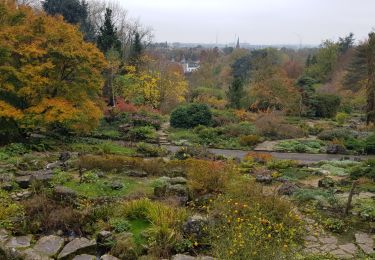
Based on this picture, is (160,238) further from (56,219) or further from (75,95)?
(75,95)

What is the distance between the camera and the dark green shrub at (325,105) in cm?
3275

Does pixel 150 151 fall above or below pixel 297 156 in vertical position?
above

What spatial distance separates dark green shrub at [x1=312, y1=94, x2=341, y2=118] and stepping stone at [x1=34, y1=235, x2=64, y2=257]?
2803cm

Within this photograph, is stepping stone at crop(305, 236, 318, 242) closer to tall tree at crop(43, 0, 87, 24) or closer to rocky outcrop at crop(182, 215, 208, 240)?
rocky outcrop at crop(182, 215, 208, 240)

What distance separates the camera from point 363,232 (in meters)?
9.18

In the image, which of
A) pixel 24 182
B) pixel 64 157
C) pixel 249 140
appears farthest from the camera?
pixel 249 140

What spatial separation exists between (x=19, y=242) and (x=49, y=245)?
2.15ft

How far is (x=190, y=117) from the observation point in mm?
26844

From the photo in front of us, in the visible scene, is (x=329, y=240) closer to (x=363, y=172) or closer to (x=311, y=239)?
(x=311, y=239)

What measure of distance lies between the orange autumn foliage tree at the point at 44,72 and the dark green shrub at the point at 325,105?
19.4 meters

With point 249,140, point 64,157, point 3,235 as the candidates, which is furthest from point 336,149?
point 3,235

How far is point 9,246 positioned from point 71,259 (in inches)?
50.0

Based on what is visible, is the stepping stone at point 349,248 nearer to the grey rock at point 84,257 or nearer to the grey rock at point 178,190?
the grey rock at point 178,190

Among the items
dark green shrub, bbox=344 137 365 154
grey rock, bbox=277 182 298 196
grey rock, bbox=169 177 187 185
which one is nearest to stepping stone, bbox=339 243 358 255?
grey rock, bbox=277 182 298 196
